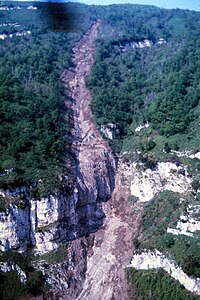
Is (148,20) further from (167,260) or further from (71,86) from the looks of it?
(167,260)

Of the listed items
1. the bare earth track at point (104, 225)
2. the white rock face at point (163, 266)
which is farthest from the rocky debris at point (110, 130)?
the white rock face at point (163, 266)

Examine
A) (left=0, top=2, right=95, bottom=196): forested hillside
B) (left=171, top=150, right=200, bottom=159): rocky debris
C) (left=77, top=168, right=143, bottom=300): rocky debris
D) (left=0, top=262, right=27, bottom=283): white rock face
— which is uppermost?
(left=0, top=2, right=95, bottom=196): forested hillside

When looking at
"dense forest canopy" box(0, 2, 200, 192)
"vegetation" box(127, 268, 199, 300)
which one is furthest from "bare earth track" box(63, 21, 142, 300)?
"dense forest canopy" box(0, 2, 200, 192)

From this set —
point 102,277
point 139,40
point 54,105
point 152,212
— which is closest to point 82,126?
point 54,105

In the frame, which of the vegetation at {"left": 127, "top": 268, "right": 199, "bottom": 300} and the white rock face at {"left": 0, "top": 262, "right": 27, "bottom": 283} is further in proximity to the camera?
the white rock face at {"left": 0, "top": 262, "right": 27, "bottom": 283}

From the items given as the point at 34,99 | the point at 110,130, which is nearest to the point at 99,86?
the point at 110,130

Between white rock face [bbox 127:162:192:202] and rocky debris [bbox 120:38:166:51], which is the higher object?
rocky debris [bbox 120:38:166:51]

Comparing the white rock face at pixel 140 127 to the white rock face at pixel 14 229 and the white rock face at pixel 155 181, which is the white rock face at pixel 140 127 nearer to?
the white rock face at pixel 155 181

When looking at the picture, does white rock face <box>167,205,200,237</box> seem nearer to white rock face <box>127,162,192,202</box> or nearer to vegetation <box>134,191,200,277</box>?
vegetation <box>134,191,200,277</box>
